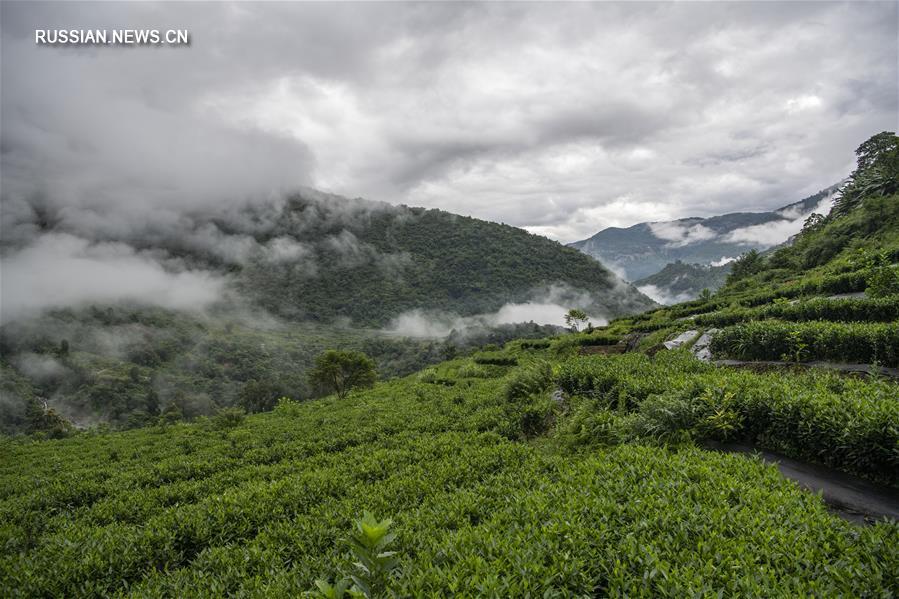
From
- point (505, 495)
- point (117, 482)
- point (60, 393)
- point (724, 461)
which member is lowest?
point (60, 393)

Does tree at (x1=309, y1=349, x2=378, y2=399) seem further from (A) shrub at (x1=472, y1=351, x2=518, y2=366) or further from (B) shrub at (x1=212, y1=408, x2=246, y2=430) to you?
(A) shrub at (x1=472, y1=351, x2=518, y2=366)

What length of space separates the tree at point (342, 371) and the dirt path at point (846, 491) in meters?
30.1

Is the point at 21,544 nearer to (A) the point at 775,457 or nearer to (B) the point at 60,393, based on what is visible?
(A) the point at 775,457

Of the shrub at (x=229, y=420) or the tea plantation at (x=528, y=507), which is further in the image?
the shrub at (x=229, y=420)

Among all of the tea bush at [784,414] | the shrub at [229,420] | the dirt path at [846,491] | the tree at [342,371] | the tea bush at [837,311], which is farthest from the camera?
the tree at [342,371]

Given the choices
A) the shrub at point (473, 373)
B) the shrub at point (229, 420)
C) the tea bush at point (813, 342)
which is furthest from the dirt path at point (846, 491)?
the shrub at point (473, 373)

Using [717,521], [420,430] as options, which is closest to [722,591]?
[717,521]

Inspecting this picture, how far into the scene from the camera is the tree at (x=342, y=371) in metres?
35.7

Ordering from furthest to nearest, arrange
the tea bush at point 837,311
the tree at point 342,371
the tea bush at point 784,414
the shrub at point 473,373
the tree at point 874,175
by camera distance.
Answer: the tree at point 874,175 < the tree at point 342,371 < the shrub at point 473,373 < the tea bush at point 837,311 < the tea bush at point 784,414

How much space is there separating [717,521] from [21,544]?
13.1m

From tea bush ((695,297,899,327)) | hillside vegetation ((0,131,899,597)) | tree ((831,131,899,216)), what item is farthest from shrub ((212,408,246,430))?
tree ((831,131,899,216))

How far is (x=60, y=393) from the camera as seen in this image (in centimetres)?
12006

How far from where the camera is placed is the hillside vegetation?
4273mm

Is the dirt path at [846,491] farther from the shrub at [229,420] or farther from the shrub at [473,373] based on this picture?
the shrub at [473,373]
